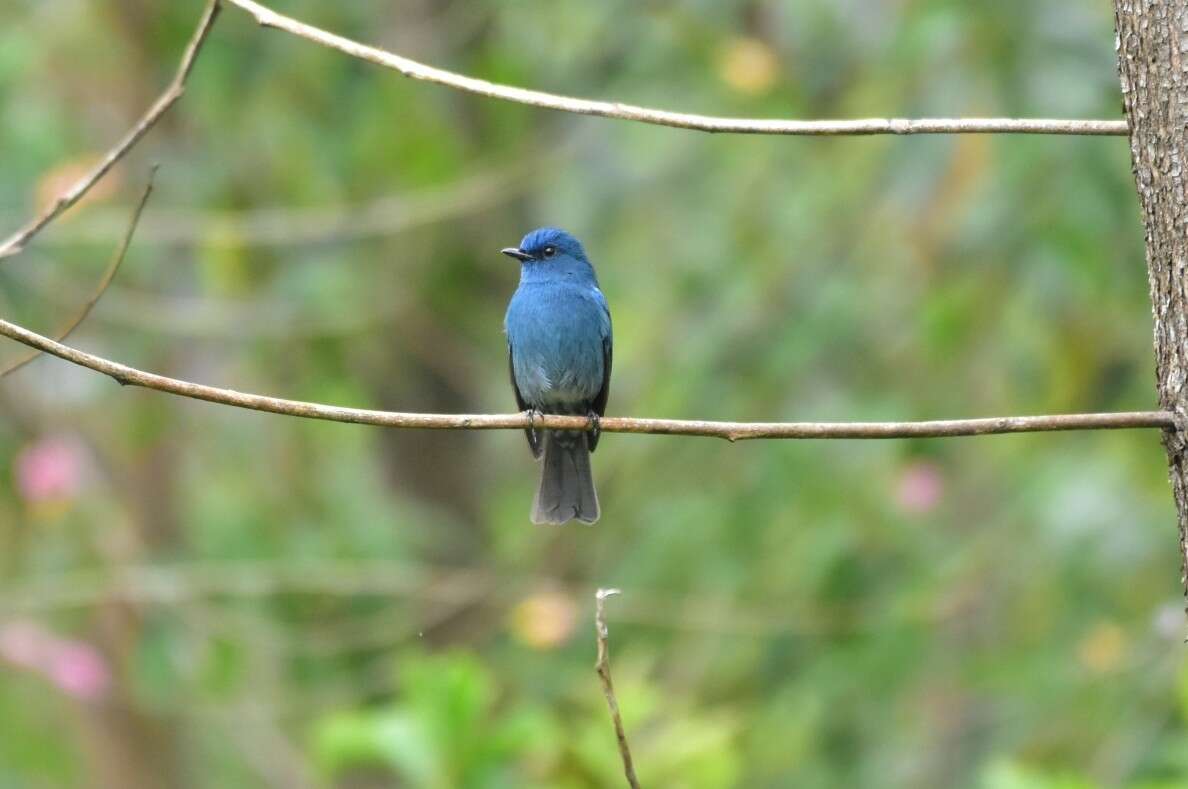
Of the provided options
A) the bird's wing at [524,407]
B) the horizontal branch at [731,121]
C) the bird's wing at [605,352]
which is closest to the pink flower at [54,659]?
the bird's wing at [524,407]

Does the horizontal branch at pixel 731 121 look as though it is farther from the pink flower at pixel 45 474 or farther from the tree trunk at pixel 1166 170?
the pink flower at pixel 45 474

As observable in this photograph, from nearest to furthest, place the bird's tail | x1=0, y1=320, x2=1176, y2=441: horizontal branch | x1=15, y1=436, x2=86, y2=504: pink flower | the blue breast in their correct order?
1. x1=0, y1=320, x2=1176, y2=441: horizontal branch
2. the bird's tail
3. the blue breast
4. x1=15, y1=436, x2=86, y2=504: pink flower

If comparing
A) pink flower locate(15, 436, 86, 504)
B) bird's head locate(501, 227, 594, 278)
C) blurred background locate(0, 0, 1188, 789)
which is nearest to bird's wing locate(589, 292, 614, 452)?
bird's head locate(501, 227, 594, 278)

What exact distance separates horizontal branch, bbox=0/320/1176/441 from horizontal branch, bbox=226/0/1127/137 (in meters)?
0.42

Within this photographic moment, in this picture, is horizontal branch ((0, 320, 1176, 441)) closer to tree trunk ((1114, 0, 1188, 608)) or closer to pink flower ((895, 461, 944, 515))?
tree trunk ((1114, 0, 1188, 608))

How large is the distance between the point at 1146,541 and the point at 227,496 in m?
4.95

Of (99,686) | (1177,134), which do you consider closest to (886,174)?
(1177,134)

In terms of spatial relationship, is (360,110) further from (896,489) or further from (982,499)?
(982,499)

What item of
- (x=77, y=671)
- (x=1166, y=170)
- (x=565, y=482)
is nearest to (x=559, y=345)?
(x=565, y=482)

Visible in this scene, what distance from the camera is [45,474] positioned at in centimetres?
723

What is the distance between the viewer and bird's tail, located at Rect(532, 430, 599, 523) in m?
4.76

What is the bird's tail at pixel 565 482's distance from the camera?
4758mm

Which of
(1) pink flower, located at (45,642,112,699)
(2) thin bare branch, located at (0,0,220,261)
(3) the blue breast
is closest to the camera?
(2) thin bare branch, located at (0,0,220,261)

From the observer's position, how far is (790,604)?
22.3 feet
